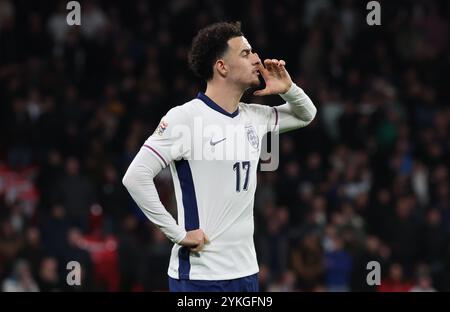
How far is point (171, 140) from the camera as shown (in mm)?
5523

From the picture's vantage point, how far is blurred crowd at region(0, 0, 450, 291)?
11.4 m

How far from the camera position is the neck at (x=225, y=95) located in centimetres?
575

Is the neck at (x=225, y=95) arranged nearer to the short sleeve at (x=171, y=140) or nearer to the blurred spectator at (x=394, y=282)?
the short sleeve at (x=171, y=140)

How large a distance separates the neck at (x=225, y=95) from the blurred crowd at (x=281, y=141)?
17.2ft

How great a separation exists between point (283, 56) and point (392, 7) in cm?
231

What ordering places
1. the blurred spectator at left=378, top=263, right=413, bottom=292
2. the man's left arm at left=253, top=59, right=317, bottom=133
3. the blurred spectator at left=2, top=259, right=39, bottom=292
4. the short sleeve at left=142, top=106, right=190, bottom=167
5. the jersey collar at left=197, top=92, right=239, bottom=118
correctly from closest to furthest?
the short sleeve at left=142, top=106, right=190, bottom=167
the jersey collar at left=197, top=92, right=239, bottom=118
the man's left arm at left=253, top=59, right=317, bottom=133
the blurred spectator at left=2, top=259, right=39, bottom=292
the blurred spectator at left=378, top=263, right=413, bottom=292

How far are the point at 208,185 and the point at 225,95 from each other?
0.55 meters

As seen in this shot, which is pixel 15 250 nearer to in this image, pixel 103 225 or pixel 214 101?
pixel 103 225

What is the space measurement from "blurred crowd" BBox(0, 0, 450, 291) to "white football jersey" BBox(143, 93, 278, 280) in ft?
16.9

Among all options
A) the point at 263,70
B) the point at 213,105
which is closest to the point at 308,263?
the point at 263,70

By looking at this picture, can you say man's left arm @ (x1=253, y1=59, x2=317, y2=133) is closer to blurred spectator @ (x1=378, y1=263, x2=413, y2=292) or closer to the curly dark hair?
the curly dark hair

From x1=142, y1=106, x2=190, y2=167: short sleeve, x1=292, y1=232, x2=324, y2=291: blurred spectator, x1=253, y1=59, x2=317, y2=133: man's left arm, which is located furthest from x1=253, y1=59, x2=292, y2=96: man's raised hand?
x1=292, y1=232, x2=324, y2=291: blurred spectator

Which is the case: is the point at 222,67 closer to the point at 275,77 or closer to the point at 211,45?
the point at 211,45
